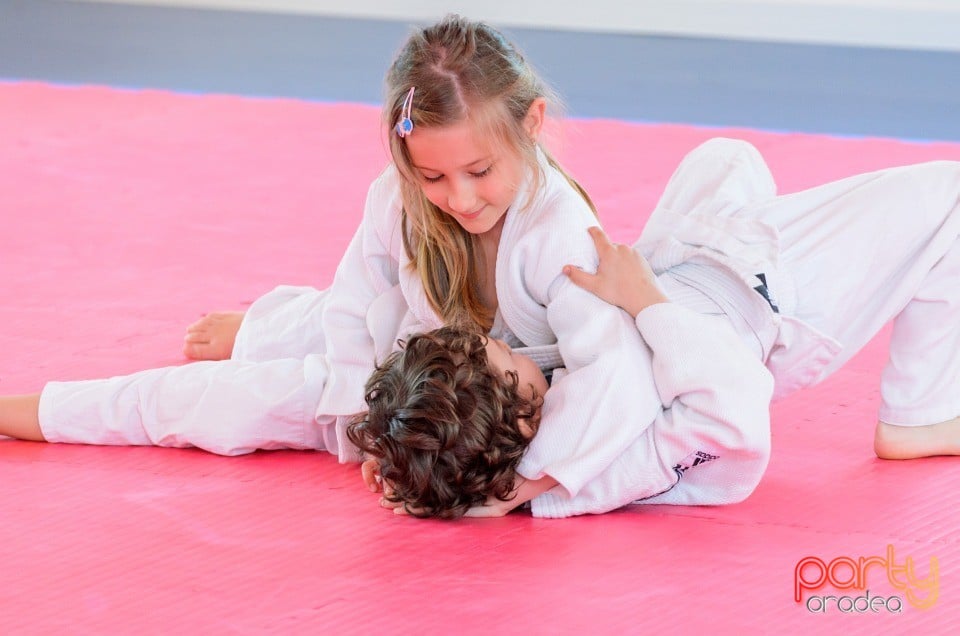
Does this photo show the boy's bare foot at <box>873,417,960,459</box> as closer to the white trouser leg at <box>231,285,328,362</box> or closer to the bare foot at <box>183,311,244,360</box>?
the white trouser leg at <box>231,285,328,362</box>

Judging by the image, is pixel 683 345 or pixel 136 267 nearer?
pixel 683 345

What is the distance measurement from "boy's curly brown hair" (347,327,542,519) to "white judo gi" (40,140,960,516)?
0.06 meters

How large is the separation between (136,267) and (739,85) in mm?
3751

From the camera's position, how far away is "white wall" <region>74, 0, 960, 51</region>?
281 inches

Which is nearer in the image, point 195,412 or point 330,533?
point 330,533

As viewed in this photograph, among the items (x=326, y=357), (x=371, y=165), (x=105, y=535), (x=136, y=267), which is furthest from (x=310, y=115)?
(x=105, y=535)

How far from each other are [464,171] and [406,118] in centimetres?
12

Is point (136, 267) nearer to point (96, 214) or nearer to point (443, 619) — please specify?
point (96, 214)

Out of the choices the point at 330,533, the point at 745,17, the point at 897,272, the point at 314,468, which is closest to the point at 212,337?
the point at 314,468

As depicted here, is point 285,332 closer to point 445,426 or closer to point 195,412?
point 195,412

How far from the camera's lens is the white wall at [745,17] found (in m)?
7.12

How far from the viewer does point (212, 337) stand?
8.44 feet

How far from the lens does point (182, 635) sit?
152 cm

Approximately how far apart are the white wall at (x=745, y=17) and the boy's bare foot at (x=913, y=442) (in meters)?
5.62
